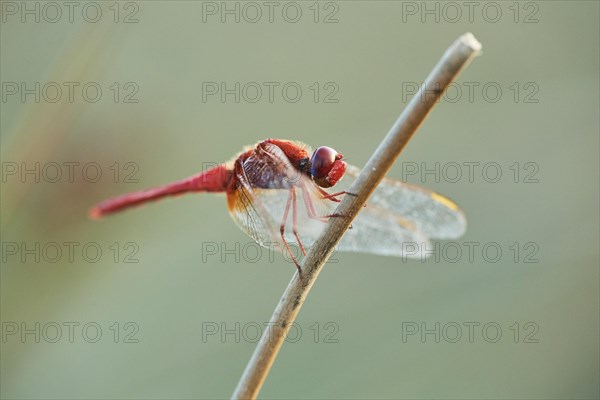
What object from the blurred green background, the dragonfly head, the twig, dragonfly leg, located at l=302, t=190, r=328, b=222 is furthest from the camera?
the blurred green background

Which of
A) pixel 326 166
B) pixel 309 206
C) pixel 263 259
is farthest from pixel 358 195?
pixel 263 259

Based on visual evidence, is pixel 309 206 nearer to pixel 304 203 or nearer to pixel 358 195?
pixel 304 203

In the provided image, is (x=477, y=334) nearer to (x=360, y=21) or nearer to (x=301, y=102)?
(x=301, y=102)

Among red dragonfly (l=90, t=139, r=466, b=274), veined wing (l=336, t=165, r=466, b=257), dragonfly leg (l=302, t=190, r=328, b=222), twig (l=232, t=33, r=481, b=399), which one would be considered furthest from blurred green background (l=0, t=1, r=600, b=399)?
twig (l=232, t=33, r=481, b=399)

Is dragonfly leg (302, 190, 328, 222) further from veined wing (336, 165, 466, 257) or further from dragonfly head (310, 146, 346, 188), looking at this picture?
veined wing (336, 165, 466, 257)

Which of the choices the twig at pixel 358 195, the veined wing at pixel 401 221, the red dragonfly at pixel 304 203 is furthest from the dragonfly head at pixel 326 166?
the twig at pixel 358 195
